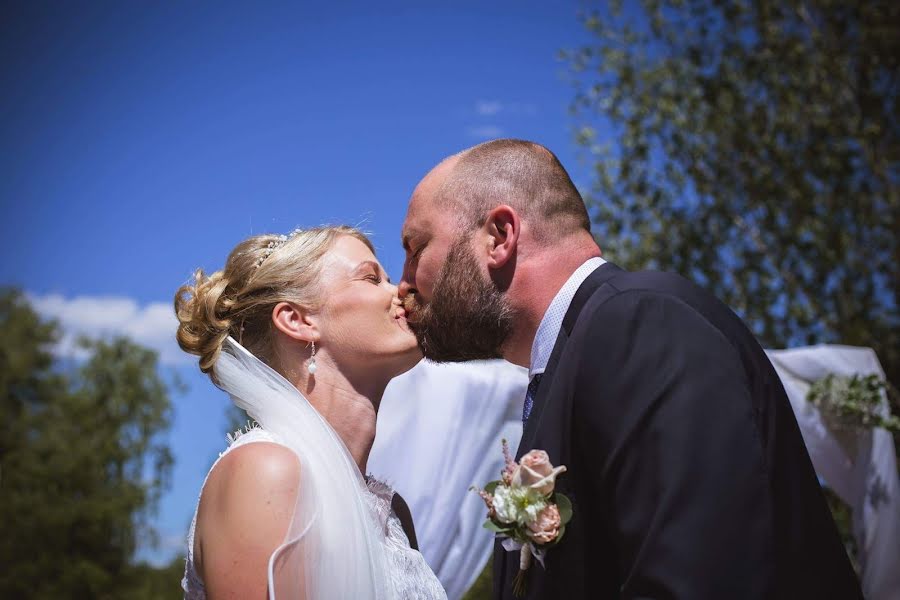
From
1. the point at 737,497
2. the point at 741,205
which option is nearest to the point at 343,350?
the point at 737,497

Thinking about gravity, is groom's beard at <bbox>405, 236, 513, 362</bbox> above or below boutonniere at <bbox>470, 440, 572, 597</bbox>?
above

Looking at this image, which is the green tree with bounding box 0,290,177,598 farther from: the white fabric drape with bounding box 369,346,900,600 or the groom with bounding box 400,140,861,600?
the groom with bounding box 400,140,861,600

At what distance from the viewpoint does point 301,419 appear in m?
2.95

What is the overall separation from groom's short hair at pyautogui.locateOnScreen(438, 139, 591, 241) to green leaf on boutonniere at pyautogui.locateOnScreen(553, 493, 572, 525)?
3.01ft

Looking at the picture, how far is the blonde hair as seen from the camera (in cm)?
325

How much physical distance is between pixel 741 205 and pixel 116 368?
20.1 meters

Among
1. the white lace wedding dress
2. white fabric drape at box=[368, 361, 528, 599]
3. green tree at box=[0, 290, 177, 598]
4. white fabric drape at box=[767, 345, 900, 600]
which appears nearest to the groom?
the white lace wedding dress

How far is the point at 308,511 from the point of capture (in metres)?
2.68

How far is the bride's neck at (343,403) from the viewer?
3221 mm

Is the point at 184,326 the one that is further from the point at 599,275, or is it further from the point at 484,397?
the point at 484,397

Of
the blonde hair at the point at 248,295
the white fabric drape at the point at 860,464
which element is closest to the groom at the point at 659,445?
the blonde hair at the point at 248,295

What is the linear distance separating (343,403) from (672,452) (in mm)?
1592

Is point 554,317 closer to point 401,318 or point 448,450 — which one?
point 401,318

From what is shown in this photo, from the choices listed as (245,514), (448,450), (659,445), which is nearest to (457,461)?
(448,450)
